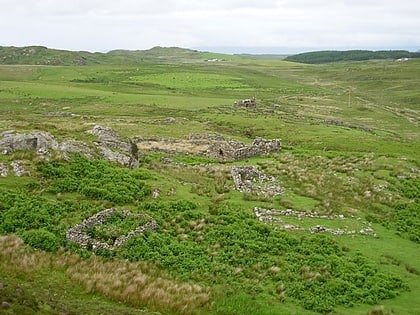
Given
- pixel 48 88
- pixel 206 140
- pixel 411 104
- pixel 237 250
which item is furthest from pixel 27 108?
pixel 411 104

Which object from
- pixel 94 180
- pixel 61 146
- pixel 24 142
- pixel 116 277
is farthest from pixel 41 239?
pixel 61 146

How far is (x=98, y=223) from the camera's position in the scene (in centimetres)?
2812

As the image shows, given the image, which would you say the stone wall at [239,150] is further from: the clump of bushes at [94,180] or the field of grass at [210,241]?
the clump of bushes at [94,180]

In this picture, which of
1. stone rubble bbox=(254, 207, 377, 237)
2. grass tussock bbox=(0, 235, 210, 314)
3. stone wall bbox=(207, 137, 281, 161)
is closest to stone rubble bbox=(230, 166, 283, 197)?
stone rubble bbox=(254, 207, 377, 237)

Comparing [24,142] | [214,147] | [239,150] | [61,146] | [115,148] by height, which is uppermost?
[24,142]

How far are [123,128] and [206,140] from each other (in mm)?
18059

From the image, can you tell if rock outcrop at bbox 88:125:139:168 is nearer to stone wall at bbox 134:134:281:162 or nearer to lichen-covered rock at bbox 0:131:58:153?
lichen-covered rock at bbox 0:131:58:153

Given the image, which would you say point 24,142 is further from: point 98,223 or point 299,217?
point 299,217

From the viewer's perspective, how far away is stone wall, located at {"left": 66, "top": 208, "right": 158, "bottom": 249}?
2616cm

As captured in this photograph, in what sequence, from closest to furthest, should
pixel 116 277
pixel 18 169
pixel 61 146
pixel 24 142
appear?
pixel 116 277
pixel 18 169
pixel 24 142
pixel 61 146

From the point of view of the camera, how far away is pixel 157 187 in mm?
34688

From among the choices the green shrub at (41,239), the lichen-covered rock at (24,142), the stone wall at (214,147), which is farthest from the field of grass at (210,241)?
the stone wall at (214,147)

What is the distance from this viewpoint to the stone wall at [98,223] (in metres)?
26.2

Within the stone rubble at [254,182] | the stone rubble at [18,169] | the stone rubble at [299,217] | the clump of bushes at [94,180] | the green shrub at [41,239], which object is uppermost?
the stone rubble at [18,169]
